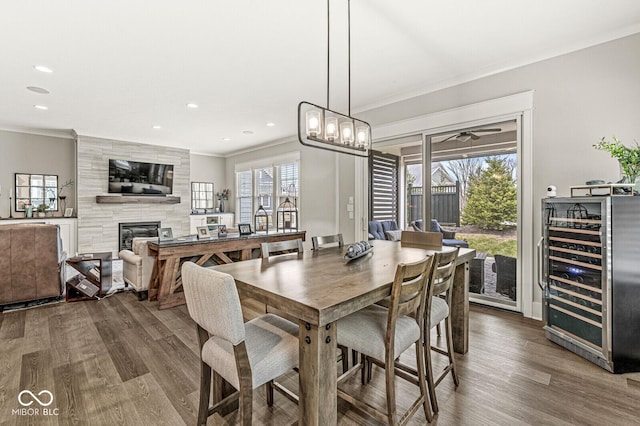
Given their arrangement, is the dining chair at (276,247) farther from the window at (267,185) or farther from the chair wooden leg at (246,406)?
the window at (267,185)

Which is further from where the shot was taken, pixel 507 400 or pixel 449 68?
pixel 449 68

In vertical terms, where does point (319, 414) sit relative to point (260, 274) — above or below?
below

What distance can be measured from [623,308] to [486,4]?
251 cm

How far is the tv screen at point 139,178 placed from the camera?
264 inches

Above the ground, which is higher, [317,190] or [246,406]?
[317,190]

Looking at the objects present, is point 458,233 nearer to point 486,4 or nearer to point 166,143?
point 486,4

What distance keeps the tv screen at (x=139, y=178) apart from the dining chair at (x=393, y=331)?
6917 millimetres

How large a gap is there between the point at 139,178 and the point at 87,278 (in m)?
3.69

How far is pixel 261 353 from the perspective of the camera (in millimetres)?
1422

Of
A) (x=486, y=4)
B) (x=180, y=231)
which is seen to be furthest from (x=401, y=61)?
(x=180, y=231)

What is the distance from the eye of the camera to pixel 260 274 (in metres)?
1.72

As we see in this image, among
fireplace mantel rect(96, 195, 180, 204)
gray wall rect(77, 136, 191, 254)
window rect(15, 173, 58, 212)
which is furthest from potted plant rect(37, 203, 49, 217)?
fireplace mantel rect(96, 195, 180, 204)

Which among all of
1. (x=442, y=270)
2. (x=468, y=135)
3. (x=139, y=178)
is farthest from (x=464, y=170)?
(x=139, y=178)

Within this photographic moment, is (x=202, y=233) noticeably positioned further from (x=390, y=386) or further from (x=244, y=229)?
(x=390, y=386)
